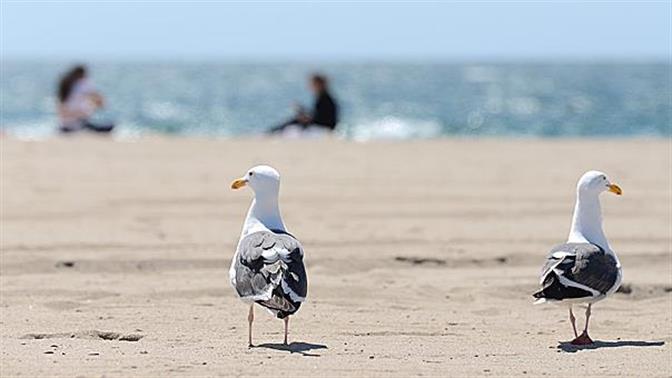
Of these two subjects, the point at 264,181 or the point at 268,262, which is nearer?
the point at 268,262

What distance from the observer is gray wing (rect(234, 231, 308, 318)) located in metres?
6.11

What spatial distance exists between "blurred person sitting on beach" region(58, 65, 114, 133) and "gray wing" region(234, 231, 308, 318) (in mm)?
12818

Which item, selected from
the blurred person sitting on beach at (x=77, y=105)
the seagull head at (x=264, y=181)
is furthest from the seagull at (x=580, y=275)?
the blurred person sitting on beach at (x=77, y=105)

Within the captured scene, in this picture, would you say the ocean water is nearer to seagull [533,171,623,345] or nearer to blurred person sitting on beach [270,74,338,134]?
blurred person sitting on beach [270,74,338,134]

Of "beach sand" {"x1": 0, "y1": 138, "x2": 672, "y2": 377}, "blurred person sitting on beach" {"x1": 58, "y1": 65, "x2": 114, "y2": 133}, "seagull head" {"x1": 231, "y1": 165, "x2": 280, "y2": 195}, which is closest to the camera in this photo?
"beach sand" {"x1": 0, "y1": 138, "x2": 672, "y2": 377}

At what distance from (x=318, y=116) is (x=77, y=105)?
11.2ft

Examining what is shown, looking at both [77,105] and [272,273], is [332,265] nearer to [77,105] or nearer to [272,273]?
[272,273]

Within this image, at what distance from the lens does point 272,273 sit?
622 centimetres

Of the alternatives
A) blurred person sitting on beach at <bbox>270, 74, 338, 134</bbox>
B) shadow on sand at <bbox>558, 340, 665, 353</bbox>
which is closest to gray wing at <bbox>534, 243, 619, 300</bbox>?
shadow on sand at <bbox>558, 340, 665, 353</bbox>

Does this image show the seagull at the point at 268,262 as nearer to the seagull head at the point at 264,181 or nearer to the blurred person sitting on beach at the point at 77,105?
the seagull head at the point at 264,181

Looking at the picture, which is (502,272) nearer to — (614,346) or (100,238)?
(614,346)

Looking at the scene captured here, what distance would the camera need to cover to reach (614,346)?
667 centimetres

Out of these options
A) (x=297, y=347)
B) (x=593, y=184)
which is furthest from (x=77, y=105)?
(x=297, y=347)

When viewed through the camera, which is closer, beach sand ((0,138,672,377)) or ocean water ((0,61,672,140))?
beach sand ((0,138,672,377))
